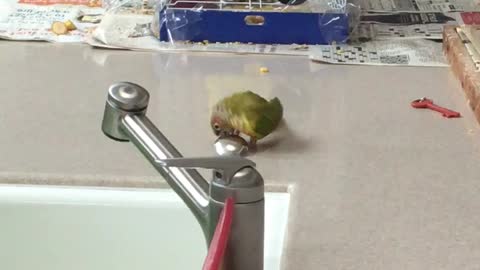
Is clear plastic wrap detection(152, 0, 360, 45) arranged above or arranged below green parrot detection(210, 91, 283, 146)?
above

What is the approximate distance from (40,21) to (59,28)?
51mm

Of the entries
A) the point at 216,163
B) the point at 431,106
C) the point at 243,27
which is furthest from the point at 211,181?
the point at 243,27

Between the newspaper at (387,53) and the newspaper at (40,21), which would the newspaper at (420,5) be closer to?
the newspaper at (387,53)

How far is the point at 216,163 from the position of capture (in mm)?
620

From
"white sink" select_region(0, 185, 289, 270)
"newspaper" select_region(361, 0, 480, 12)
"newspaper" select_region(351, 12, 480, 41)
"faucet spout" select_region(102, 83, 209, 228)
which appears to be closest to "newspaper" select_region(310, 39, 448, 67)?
"newspaper" select_region(351, 12, 480, 41)

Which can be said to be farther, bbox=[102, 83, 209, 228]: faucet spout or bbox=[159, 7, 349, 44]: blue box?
bbox=[159, 7, 349, 44]: blue box

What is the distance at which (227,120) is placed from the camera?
90 cm

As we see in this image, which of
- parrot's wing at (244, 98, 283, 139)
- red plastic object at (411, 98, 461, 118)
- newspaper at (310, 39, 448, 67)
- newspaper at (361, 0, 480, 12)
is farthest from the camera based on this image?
newspaper at (361, 0, 480, 12)

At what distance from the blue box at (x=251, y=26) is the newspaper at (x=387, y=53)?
3cm

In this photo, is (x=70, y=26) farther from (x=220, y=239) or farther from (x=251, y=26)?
(x=220, y=239)

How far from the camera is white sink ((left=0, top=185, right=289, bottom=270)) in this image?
0.85 meters

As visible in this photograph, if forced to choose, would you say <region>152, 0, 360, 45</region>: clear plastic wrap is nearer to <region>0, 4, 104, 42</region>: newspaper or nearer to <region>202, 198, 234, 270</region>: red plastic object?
<region>0, 4, 104, 42</region>: newspaper

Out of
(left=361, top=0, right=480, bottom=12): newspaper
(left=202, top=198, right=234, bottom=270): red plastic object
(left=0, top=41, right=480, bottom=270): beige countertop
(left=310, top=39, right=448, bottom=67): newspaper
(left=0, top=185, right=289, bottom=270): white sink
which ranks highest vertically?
(left=361, top=0, right=480, bottom=12): newspaper

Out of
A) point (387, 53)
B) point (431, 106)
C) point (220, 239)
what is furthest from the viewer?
point (387, 53)
